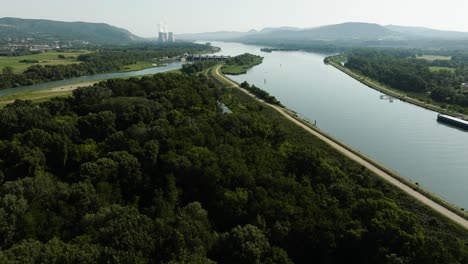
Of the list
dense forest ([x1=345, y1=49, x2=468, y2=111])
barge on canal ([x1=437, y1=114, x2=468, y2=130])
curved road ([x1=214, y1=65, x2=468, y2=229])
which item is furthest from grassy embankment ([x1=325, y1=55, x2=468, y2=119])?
curved road ([x1=214, y1=65, x2=468, y2=229])

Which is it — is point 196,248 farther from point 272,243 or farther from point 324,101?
point 324,101

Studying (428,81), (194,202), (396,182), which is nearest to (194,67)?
(428,81)

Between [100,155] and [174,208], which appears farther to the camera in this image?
[100,155]

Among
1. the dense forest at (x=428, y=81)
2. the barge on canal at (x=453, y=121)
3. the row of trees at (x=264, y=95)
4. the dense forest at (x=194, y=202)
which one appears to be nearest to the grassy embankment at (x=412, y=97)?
the dense forest at (x=428, y=81)

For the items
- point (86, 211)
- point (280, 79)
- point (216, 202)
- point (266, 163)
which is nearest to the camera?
point (86, 211)

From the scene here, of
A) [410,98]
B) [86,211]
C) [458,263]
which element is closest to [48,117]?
[86,211]

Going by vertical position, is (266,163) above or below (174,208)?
above

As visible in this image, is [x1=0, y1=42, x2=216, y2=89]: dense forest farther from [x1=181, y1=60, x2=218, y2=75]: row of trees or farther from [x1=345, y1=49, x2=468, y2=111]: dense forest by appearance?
[x1=345, y1=49, x2=468, y2=111]: dense forest
